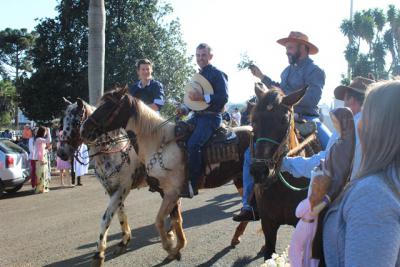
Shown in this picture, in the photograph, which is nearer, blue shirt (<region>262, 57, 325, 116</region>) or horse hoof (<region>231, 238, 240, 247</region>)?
blue shirt (<region>262, 57, 325, 116</region>)

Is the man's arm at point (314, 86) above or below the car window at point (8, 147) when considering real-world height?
above

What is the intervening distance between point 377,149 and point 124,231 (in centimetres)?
552

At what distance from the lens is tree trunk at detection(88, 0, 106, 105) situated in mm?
14969

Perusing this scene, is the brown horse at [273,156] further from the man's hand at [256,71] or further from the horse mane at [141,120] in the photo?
the horse mane at [141,120]

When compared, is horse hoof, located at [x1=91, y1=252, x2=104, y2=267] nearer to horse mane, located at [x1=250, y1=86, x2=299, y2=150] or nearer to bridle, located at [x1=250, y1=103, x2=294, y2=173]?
bridle, located at [x1=250, y1=103, x2=294, y2=173]

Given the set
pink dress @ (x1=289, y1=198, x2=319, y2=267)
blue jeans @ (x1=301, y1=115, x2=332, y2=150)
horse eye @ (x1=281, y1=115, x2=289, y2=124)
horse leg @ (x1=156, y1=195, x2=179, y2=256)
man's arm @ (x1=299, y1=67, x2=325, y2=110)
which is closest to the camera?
pink dress @ (x1=289, y1=198, x2=319, y2=267)

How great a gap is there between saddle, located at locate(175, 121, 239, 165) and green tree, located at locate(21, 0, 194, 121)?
1738cm

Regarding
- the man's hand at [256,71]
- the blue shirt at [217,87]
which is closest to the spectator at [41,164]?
the blue shirt at [217,87]

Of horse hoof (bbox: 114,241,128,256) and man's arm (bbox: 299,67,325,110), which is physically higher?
man's arm (bbox: 299,67,325,110)

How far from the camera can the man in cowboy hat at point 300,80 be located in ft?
17.1

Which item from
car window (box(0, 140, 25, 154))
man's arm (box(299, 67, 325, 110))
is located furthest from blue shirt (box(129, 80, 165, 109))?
car window (box(0, 140, 25, 154))

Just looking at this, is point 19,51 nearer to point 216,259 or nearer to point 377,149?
point 216,259

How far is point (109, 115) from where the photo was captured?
6.05 m

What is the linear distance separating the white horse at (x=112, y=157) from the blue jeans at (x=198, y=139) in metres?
0.68
